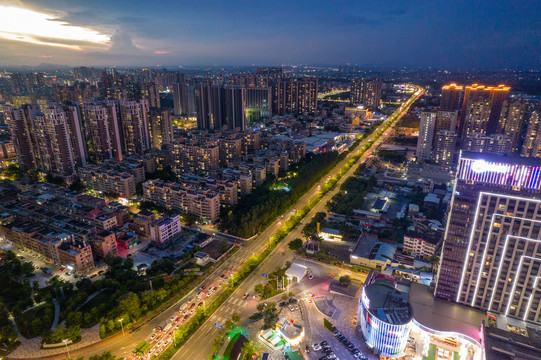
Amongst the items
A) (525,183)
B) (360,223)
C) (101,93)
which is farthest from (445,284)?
(101,93)

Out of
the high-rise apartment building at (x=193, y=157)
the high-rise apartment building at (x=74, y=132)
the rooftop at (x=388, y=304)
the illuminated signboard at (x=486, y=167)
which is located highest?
the illuminated signboard at (x=486, y=167)

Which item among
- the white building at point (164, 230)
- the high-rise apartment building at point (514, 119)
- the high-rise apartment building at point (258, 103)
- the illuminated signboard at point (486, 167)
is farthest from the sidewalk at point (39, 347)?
the high-rise apartment building at point (258, 103)

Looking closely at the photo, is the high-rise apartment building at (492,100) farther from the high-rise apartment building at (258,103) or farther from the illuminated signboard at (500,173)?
the illuminated signboard at (500,173)

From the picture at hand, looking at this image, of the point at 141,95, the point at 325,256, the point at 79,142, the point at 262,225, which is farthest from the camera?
the point at 141,95

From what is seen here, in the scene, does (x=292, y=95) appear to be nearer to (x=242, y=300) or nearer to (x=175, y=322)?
(x=242, y=300)

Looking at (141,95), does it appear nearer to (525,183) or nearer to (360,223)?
(360,223)

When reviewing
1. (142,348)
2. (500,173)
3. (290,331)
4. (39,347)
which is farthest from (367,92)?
(39,347)
